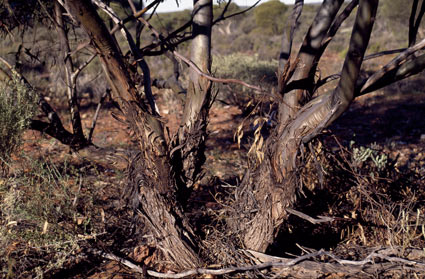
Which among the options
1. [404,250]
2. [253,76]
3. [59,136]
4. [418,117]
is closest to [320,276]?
[404,250]

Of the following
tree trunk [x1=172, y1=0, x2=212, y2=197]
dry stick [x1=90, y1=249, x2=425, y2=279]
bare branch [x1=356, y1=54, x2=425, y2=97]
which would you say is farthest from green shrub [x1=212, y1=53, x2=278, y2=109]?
bare branch [x1=356, y1=54, x2=425, y2=97]

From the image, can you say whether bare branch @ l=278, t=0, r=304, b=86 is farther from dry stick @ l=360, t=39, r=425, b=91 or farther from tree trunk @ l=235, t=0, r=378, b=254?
dry stick @ l=360, t=39, r=425, b=91

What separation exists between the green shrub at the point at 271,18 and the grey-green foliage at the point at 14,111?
69.1 ft

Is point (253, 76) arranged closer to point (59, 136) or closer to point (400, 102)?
point (400, 102)

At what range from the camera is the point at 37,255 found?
8.71 ft

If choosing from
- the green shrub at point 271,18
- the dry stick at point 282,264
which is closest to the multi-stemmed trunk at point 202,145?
the dry stick at point 282,264

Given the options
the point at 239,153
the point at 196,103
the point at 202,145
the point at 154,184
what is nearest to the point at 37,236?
the point at 154,184

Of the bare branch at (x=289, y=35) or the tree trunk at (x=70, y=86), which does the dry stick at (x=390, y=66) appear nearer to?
the bare branch at (x=289, y=35)

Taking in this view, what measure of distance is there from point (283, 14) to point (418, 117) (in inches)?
769

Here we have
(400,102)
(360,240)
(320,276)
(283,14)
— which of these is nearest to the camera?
(320,276)

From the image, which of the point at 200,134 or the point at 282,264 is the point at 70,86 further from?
the point at 282,264

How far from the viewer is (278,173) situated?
A: 2400mm

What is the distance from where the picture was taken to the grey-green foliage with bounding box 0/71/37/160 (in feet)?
11.6

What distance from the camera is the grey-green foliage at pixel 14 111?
11.6 ft
